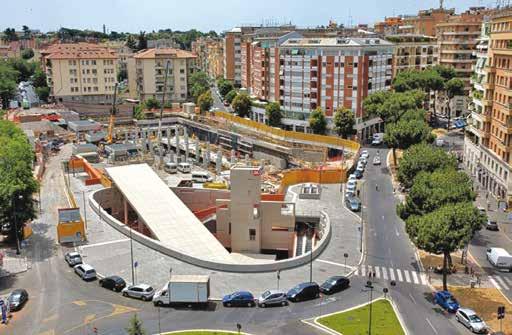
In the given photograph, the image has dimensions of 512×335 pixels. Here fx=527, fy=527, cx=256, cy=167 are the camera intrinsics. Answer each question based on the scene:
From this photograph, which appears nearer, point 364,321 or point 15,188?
point 364,321

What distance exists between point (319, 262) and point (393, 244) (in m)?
10.2

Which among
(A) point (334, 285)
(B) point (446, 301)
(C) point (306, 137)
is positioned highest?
(C) point (306, 137)

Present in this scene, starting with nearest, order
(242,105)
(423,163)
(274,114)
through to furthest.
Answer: (423,163)
(274,114)
(242,105)

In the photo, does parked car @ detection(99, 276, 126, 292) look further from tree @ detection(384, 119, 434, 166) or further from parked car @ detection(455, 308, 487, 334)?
tree @ detection(384, 119, 434, 166)

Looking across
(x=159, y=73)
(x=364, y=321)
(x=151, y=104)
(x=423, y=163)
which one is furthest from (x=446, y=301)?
(x=159, y=73)

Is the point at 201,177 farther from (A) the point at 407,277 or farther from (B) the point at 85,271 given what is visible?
(A) the point at 407,277

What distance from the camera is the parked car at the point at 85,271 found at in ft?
147

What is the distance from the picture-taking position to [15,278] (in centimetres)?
4603

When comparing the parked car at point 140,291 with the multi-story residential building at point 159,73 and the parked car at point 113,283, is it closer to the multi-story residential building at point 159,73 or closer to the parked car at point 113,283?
the parked car at point 113,283

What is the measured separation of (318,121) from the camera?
106 meters

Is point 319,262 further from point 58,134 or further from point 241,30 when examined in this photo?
point 241,30

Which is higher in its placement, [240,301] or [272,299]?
[272,299]

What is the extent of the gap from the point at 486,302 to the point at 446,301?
404 centimetres

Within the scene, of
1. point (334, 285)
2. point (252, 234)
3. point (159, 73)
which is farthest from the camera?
point (159, 73)
